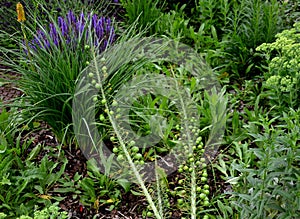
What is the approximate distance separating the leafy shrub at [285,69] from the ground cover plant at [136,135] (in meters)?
0.01

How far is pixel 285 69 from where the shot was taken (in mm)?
3137

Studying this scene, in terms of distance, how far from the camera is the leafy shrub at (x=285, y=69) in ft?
9.12

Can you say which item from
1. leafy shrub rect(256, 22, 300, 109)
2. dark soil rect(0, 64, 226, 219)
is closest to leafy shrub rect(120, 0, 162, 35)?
leafy shrub rect(256, 22, 300, 109)

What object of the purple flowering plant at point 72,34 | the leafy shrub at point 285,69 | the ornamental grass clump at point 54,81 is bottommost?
the ornamental grass clump at point 54,81

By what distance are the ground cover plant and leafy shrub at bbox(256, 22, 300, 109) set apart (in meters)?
0.01

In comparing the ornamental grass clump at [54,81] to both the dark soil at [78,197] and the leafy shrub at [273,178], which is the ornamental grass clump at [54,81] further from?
the leafy shrub at [273,178]

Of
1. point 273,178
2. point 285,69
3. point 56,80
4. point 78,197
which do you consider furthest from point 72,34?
point 273,178

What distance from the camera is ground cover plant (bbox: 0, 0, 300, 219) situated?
2471mm

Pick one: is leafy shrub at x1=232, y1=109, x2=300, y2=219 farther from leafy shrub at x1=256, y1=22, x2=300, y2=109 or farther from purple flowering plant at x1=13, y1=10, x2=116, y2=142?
purple flowering plant at x1=13, y1=10, x2=116, y2=142

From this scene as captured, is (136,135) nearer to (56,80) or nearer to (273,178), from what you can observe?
(56,80)

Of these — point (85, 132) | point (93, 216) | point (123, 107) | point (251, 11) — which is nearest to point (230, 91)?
point (251, 11)

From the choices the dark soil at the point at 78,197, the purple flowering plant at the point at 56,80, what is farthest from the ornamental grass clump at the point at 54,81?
the dark soil at the point at 78,197

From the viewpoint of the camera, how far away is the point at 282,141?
2.17m

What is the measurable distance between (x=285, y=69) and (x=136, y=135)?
3.80 feet
